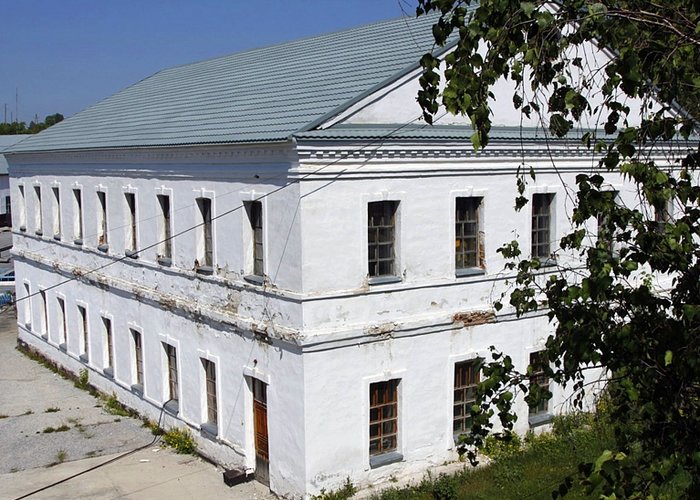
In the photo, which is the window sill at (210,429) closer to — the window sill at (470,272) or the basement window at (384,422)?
the basement window at (384,422)

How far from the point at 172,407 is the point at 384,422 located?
5.54 meters

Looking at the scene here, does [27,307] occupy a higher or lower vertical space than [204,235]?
lower

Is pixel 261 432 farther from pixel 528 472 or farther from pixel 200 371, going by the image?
pixel 528 472

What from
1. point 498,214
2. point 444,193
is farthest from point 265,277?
point 498,214

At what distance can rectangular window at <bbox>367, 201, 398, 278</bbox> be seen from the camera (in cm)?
1466

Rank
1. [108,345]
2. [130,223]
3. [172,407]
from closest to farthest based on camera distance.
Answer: [172,407] < [130,223] < [108,345]

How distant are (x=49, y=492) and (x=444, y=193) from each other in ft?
29.9

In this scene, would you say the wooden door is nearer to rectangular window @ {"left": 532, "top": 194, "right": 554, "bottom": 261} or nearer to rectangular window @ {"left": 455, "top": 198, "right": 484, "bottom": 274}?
rectangular window @ {"left": 455, "top": 198, "right": 484, "bottom": 274}

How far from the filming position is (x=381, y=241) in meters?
14.8

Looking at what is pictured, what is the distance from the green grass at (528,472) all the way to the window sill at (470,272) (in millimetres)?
3307

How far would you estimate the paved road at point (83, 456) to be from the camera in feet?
50.5

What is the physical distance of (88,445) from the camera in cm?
1805

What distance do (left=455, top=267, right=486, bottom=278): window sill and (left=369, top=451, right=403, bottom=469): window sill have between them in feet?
11.2

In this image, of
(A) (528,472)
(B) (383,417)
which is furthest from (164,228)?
(A) (528,472)
